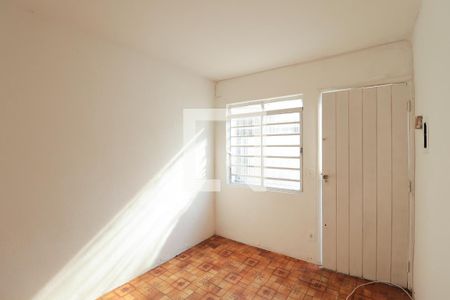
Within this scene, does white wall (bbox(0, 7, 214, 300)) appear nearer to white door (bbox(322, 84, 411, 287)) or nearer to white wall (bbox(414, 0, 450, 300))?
white door (bbox(322, 84, 411, 287))

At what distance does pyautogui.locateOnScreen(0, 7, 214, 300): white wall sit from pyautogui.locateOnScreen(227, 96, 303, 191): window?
0.96m

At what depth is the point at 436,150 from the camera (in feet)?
3.84

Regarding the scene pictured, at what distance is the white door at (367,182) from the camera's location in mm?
2076

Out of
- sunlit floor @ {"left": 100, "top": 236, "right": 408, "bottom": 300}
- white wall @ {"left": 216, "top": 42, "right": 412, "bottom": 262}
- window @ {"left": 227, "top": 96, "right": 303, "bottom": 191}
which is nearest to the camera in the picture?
sunlit floor @ {"left": 100, "top": 236, "right": 408, "bottom": 300}

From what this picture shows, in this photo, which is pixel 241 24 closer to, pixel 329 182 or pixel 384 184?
pixel 329 182

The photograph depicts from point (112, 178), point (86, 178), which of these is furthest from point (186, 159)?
point (86, 178)

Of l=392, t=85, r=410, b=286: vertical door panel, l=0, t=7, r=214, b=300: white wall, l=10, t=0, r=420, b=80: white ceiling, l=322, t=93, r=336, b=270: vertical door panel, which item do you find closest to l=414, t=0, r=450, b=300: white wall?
l=10, t=0, r=420, b=80: white ceiling

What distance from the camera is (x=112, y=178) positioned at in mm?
2088

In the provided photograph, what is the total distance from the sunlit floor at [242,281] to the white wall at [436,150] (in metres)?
0.74

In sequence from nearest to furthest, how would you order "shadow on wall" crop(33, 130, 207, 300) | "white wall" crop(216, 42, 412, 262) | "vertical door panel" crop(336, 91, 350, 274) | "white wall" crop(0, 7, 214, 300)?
"white wall" crop(0, 7, 214, 300) → "shadow on wall" crop(33, 130, 207, 300) → "white wall" crop(216, 42, 412, 262) → "vertical door panel" crop(336, 91, 350, 274)

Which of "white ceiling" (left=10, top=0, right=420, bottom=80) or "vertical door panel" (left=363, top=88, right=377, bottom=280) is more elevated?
"white ceiling" (left=10, top=0, right=420, bottom=80)

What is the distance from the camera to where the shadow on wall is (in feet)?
6.07

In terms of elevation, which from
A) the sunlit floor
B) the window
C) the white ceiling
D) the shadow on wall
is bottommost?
the sunlit floor

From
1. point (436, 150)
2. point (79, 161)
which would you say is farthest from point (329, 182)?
point (79, 161)
